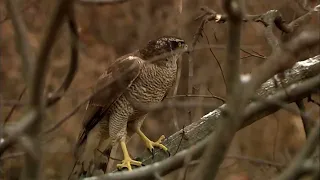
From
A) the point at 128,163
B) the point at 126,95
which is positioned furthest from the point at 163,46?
the point at 128,163

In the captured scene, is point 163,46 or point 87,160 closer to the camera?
point 163,46

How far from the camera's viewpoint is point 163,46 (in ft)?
11.6

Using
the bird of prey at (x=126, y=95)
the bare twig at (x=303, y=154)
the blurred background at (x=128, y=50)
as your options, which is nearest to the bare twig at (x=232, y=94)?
the bare twig at (x=303, y=154)

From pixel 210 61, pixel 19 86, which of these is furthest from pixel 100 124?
pixel 19 86

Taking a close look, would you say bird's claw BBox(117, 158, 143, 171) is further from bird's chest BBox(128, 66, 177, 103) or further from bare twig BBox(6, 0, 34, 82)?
bare twig BBox(6, 0, 34, 82)

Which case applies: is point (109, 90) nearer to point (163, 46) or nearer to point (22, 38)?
point (163, 46)

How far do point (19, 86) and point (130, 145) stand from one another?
61.2 inches

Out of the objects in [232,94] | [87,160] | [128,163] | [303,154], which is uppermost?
[232,94]

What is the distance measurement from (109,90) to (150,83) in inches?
9.0

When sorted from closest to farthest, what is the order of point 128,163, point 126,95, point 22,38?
point 22,38
point 128,163
point 126,95

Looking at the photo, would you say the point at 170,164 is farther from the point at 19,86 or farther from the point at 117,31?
the point at 117,31

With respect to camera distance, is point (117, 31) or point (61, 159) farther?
point (117, 31)

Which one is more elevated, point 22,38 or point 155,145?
point 22,38

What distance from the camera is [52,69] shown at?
277 inches
